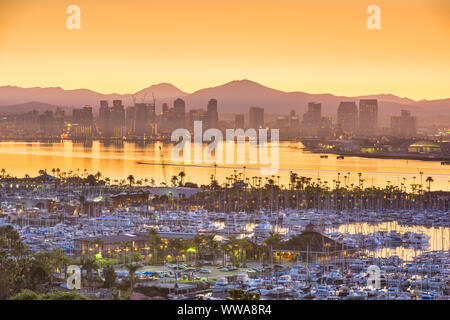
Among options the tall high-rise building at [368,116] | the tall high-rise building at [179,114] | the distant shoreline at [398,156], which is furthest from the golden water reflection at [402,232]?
the tall high-rise building at [179,114]

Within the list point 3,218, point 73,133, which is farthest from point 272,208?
point 73,133

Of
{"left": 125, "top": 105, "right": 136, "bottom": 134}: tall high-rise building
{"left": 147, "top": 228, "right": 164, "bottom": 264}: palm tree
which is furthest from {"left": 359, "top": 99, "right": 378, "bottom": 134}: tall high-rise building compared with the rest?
{"left": 147, "top": 228, "right": 164, "bottom": 264}: palm tree

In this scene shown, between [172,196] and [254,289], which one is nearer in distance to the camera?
[254,289]

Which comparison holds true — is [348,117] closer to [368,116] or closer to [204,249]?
[368,116]

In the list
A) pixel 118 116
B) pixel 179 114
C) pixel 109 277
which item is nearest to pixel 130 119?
pixel 118 116

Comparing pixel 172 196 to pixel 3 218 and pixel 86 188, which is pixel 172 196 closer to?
pixel 86 188
